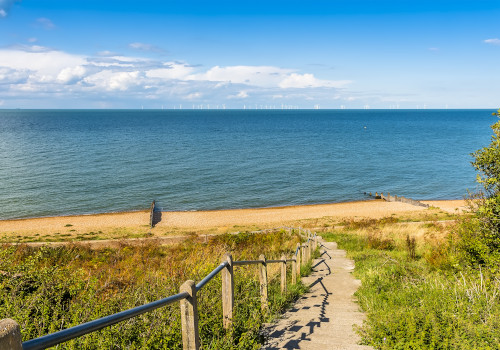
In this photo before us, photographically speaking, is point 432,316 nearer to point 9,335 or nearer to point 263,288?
point 263,288

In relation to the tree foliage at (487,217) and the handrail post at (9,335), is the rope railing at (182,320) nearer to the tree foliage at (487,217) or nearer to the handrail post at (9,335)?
the handrail post at (9,335)

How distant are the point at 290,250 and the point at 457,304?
11147 mm

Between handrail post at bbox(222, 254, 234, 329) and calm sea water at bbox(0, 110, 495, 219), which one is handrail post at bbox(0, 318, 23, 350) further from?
calm sea water at bbox(0, 110, 495, 219)

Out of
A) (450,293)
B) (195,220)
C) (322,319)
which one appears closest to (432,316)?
(450,293)

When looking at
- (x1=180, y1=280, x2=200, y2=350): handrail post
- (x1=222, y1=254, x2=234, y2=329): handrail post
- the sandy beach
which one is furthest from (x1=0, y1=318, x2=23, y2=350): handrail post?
Answer: the sandy beach

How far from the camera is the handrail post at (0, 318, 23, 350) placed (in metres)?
1.64

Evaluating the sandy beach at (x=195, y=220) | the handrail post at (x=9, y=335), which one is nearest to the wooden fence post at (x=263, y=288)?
the handrail post at (x=9, y=335)

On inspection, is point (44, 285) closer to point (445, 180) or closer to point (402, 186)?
point (402, 186)

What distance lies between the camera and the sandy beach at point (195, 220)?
28844 millimetres

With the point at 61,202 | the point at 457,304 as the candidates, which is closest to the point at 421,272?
the point at 457,304

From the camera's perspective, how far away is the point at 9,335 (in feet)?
5.48

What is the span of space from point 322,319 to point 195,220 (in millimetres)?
28079

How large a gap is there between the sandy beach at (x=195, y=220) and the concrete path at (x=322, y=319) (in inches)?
676

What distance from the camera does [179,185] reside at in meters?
46.7
